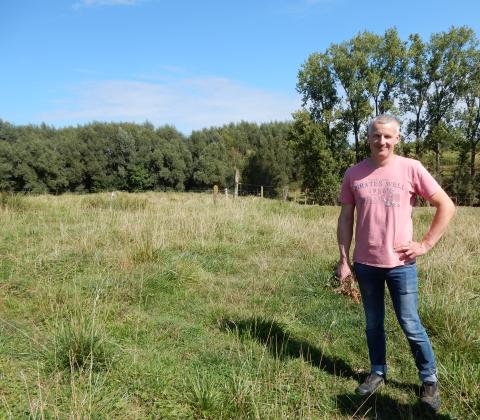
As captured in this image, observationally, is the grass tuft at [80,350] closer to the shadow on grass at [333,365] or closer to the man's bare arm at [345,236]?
the shadow on grass at [333,365]

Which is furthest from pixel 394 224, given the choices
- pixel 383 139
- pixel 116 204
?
pixel 116 204

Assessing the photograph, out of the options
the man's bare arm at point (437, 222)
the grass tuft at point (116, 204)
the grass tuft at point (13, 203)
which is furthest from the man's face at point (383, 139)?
the grass tuft at point (13, 203)

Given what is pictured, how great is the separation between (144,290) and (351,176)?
275 centimetres

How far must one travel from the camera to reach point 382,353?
2.83 metres

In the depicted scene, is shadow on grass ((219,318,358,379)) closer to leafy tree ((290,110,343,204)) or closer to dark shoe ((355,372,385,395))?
dark shoe ((355,372,385,395))

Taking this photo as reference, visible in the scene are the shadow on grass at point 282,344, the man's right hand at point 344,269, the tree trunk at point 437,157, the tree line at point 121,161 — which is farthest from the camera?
the tree line at point 121,161

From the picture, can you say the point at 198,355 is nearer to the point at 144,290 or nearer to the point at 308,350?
the point at 308,350

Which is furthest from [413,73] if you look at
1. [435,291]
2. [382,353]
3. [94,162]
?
[94,162]

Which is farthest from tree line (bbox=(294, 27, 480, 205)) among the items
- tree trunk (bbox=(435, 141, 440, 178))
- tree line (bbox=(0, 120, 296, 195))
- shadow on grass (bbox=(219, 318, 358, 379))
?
shadow on grass (bbox=(219, 318, 358, 379))

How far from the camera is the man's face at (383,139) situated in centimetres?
246

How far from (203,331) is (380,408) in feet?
5.35

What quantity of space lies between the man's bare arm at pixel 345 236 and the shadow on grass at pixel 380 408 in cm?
86

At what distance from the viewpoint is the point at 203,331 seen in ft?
11.6

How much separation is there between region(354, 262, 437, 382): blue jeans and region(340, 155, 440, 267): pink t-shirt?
9cm
